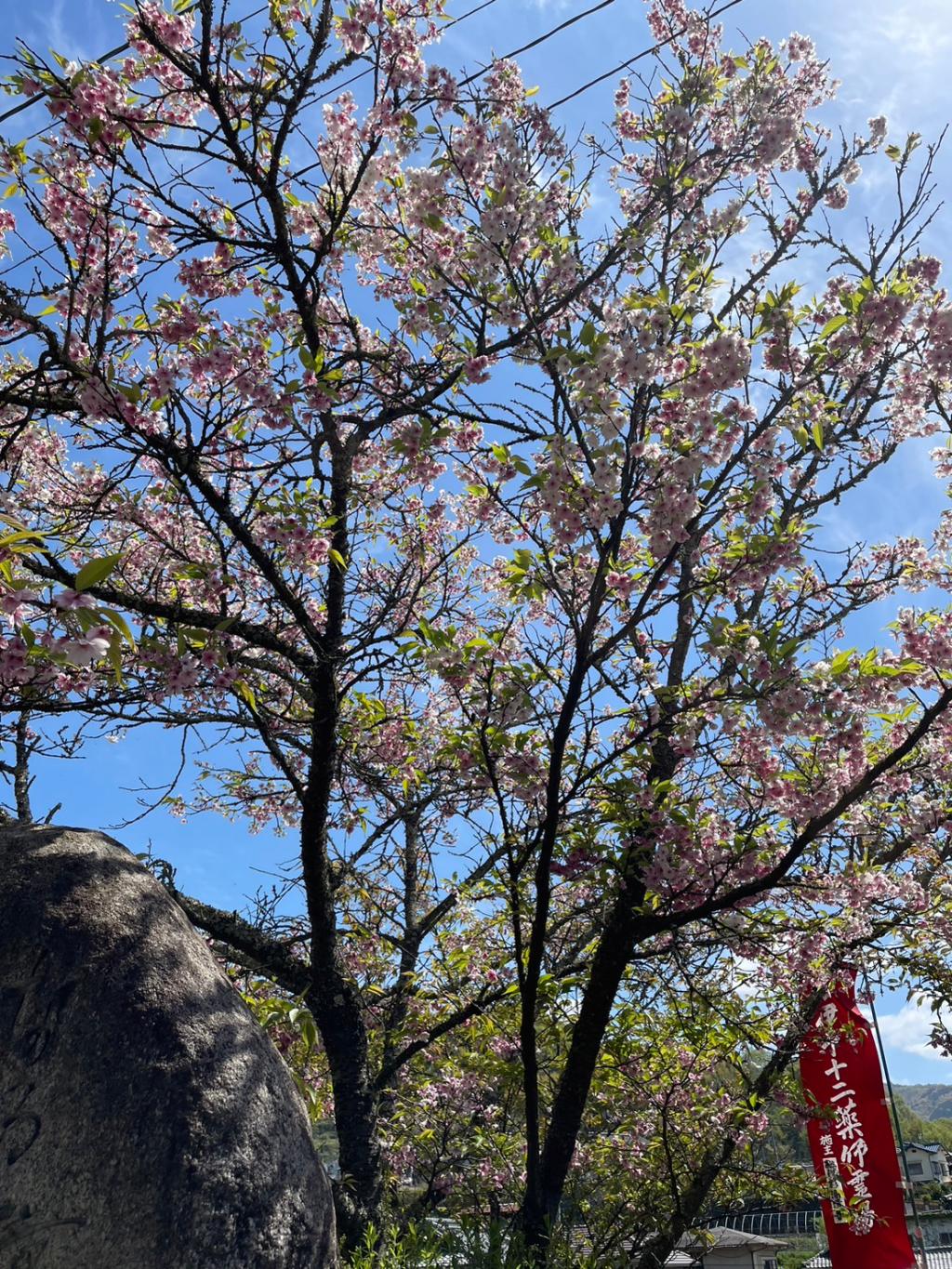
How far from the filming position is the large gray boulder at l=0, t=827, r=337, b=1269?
3.04 m

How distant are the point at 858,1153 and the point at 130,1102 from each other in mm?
8953

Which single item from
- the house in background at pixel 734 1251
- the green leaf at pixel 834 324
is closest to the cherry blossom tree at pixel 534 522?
the green leaf at pixel 834 324

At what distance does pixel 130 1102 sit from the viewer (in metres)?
3.19

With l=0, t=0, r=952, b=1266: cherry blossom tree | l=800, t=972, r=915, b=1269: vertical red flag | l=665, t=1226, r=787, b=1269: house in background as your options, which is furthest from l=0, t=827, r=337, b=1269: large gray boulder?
l=665, t=1226, r=787, b=1269: house in background

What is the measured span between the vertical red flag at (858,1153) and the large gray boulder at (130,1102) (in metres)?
7.18

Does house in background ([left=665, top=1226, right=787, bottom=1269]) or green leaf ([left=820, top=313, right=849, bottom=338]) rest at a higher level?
green leaf ([left=820, top=313, right=849, bottom=338])

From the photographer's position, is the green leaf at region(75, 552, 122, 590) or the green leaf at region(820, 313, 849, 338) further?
the green leaf at region(820, 313, 849, 338)

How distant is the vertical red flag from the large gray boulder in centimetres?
718

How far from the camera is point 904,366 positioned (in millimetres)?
6207

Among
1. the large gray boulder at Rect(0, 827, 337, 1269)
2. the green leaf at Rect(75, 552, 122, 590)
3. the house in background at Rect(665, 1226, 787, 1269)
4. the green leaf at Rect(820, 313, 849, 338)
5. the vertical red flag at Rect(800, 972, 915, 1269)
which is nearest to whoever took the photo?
the green leaf at Rect(75, 552, 122, 590)

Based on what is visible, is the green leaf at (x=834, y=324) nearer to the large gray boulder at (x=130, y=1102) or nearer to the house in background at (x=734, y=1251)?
the large gray boulder at (x=130, y=1102)

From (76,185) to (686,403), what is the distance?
3.76m

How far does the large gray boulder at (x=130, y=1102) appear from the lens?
3045mm

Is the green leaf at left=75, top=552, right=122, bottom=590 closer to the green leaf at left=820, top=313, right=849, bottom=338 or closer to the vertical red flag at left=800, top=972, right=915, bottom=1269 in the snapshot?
the green leaf at left=820, top=313, right=849, bottom=338
